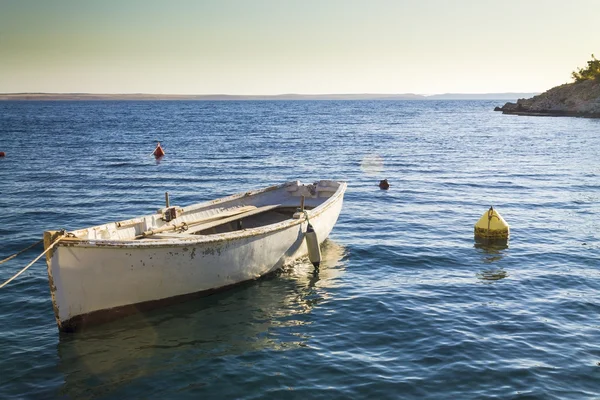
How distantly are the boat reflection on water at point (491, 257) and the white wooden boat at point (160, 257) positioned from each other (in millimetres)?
4995

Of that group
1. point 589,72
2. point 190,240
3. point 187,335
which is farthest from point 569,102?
point 187,335

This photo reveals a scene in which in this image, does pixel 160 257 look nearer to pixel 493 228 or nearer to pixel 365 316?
pixel 365 316

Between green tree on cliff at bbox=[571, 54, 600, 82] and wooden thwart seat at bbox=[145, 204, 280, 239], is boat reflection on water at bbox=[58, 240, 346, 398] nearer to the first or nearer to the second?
wooden thwart seat at bbox=[145, 204, 280, 239]

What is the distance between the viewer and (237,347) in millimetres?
11211

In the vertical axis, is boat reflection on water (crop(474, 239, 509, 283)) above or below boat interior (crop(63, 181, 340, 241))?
below

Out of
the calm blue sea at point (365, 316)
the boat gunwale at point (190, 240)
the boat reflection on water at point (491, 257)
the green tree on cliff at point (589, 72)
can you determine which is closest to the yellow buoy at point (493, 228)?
the boat reflection on water at point (491, 257)

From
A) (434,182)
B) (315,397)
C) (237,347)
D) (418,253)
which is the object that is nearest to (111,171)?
(434,182)

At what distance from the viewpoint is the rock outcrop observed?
88.1 m

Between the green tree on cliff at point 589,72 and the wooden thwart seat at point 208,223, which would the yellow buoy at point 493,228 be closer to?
the wooden thwart seat at point 208,223

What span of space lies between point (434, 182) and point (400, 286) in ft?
59.6

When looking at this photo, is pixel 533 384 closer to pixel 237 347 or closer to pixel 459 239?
pixel 237 347

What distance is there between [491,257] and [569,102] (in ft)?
290

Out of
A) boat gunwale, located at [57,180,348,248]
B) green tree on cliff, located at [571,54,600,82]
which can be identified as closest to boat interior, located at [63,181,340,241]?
boat gunwale, located at [57,180,348,248]

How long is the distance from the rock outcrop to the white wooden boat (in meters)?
83.9
